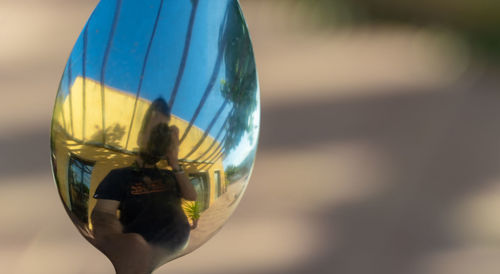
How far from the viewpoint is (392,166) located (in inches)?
31.9

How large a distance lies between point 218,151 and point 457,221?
2.19ft

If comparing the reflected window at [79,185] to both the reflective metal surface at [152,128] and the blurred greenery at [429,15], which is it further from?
the blurred greenery at [429,15]

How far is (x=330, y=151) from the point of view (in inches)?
31.4

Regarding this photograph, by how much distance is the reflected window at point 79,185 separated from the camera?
197 mm

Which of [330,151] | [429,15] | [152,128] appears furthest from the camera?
[330,151]

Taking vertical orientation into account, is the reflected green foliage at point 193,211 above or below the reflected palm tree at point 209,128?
below

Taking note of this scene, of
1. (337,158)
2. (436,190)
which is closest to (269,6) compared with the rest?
(337,158)

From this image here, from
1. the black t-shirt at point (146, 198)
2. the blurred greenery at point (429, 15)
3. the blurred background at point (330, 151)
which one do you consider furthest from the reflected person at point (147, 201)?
the blurred background at point (330, 151)

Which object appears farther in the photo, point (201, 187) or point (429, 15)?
point (429, 15)

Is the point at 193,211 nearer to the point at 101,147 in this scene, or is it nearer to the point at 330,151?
the point at 101,147

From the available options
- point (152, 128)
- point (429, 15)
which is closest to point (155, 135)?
point (152, 128)

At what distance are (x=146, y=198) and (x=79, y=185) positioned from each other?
22 mm

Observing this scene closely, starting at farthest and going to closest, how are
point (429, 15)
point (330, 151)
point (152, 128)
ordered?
1. point (330, 151)
2. point (429, 15)
3. point (152, 128)

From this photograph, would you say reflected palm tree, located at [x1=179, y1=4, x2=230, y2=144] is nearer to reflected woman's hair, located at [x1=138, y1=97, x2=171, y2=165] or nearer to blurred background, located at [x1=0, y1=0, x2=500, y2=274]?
reflected woman's hair, located at [x1=138, y1=97, x2=171, y2=165]
